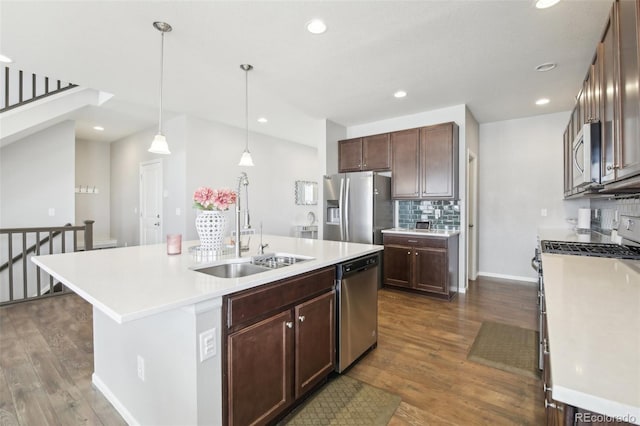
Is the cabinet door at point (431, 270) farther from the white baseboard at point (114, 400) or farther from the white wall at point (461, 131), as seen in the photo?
the white baseboard at point (114, 400)

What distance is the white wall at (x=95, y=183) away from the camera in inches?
243

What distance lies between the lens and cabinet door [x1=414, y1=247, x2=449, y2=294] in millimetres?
3791

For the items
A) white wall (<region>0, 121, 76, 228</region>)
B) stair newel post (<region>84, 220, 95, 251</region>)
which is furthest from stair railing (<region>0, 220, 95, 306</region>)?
white wall (<region>0, 121, 76, 228</region>)

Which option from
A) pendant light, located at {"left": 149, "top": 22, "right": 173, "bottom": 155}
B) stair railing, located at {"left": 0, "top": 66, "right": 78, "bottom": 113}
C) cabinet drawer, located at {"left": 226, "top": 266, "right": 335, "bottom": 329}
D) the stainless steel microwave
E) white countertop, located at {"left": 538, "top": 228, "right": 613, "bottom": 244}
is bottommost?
cabinet drawer, located at {"left": 226, "top": 266, "right": 335, "bottom": 329}

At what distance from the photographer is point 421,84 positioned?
133 inches

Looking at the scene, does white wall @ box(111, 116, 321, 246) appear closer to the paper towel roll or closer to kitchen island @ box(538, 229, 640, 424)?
the paper towel roll

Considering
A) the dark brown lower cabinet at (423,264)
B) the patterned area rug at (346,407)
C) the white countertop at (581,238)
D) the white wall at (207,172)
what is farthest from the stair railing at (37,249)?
the white countertop at (581,238)

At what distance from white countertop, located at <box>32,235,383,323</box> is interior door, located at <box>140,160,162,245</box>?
131 inches

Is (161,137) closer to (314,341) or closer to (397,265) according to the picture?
(314,341)

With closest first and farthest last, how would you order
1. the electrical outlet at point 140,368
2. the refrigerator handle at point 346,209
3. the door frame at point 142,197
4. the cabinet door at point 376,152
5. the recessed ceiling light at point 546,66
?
the electrical outlet at point 140,368 → the recessed ceiling light at point 546,66 → the refrigerator handle at point 346,209 → the cabinet door at point 376,152 → the door frame at point 142,197

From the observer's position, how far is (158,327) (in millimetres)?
1419

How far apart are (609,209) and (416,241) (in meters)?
1.95

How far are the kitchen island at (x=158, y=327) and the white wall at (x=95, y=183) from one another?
17.6ft

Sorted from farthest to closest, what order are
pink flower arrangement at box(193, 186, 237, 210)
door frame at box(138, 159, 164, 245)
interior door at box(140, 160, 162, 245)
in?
1. interior door at box(140, 160, 162, 245)
2. door frame at box(138, 159, 164, 245)
3. pink flower arrangement at box(193, 186, 237, 210)
